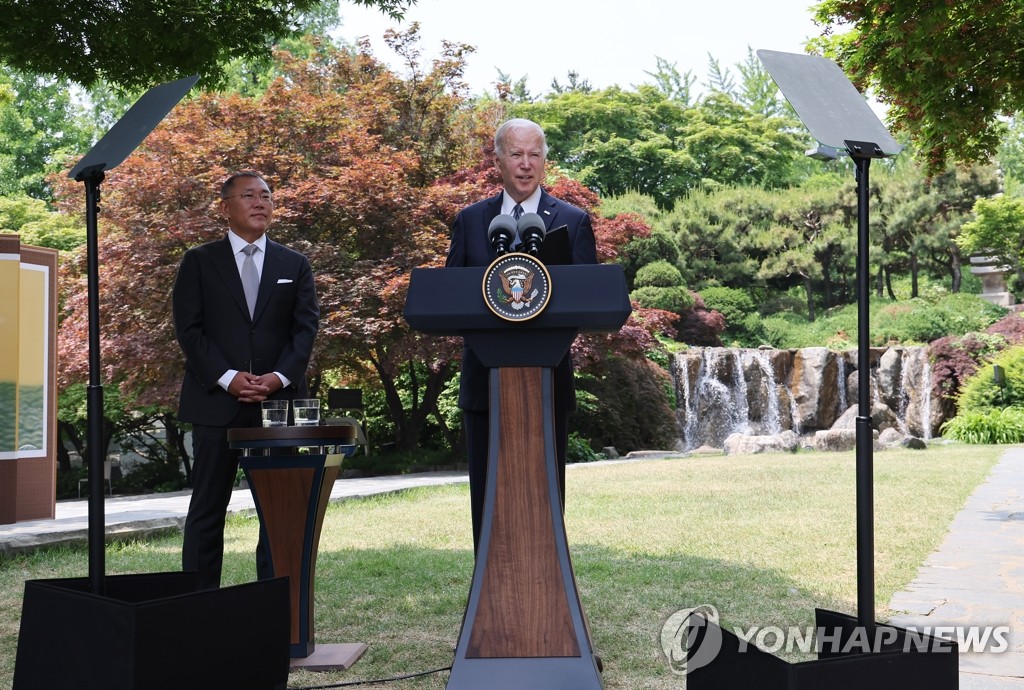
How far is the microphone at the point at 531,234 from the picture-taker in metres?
2.81

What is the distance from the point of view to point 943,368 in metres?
19.9

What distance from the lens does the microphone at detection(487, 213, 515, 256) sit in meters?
2.79

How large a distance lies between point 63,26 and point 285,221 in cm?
804

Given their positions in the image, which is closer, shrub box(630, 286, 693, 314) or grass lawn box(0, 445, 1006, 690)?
grass lawn box(0, 445, 1006, 690)

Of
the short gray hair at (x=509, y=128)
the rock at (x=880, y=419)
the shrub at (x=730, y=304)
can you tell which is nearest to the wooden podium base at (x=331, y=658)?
the short gray hair at (x=509, y=128)

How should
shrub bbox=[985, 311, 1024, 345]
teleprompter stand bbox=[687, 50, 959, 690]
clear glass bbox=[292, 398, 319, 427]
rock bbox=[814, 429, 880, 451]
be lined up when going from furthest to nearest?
shrub bbox=[985, 311, 1024, 345] → rock bbox=[814, 429, 880, 451] → clear glass bbox=[292, 398, 319, 427] → teleprompter stand bbox=[687, 50, 959, 690]

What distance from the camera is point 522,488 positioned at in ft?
8.87

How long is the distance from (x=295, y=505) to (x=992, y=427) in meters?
16.3

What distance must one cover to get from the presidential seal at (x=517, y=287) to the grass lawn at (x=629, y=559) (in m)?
1.20

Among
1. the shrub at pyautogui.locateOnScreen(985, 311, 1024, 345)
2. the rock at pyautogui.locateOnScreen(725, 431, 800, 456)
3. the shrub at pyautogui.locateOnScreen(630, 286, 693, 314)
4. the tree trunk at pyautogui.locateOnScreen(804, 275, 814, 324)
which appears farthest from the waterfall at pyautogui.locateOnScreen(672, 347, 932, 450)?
the tree trunk at pyautogui.locateOnScreen(804, 275, 814, 324)

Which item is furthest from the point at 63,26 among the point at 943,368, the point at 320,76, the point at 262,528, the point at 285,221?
the point at 943,368

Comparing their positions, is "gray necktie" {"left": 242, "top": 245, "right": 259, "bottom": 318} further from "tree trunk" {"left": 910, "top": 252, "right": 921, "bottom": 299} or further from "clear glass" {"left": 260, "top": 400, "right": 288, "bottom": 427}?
"tree trunk" {"left": 910, "top": 252, "right": 921, "bottom": 299}

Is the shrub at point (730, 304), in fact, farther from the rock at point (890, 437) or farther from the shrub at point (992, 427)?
the rock at point (890, 437)

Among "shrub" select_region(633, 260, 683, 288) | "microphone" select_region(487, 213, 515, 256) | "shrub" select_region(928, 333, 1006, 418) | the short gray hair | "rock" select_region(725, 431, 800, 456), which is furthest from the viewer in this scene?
"shrub" select_region(633, 260, 683, 288)
